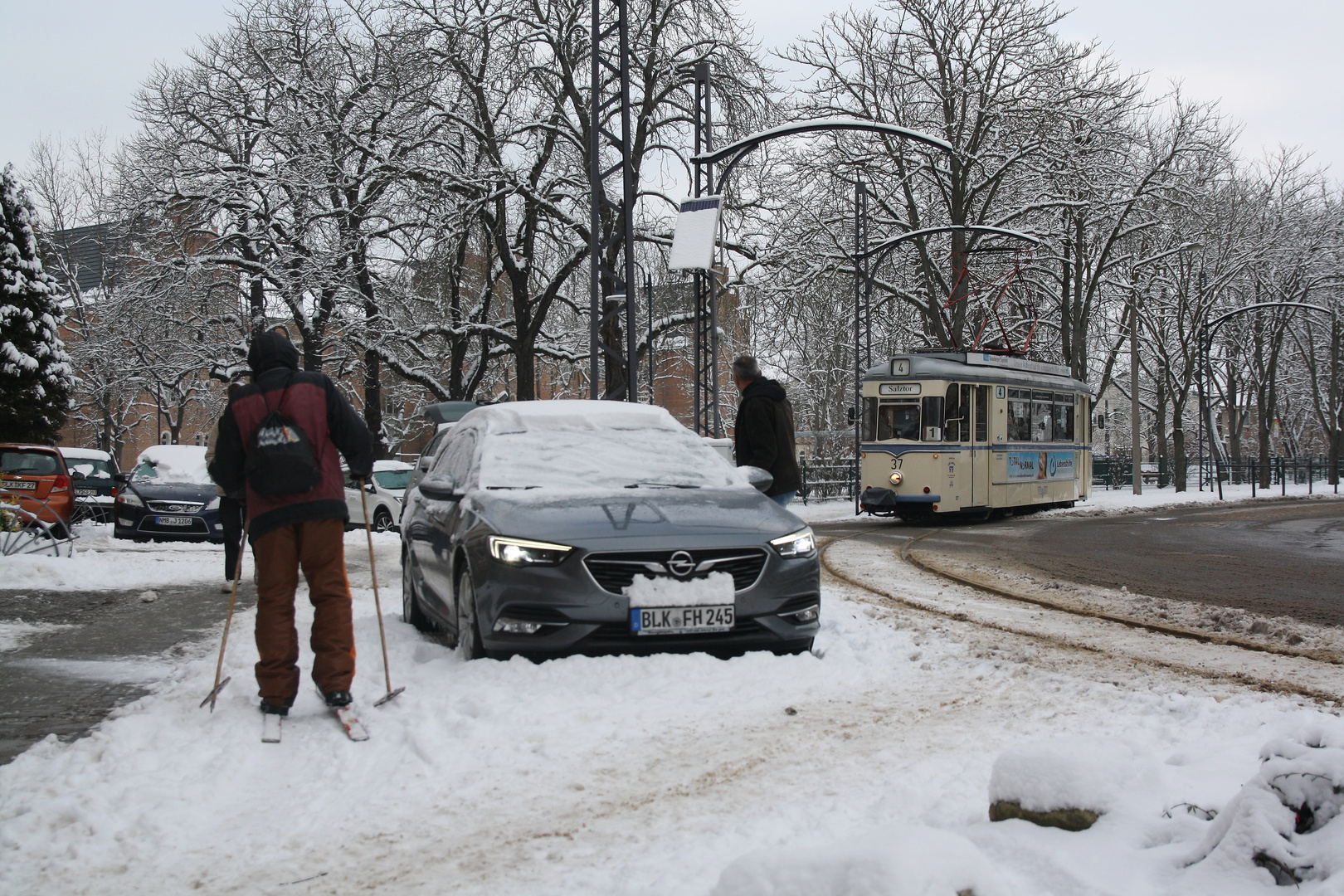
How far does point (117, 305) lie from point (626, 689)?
28931 mm

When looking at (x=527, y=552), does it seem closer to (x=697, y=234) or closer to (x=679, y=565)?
(x=679, y=565)

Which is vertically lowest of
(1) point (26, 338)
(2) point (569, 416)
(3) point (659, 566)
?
(3) point (659, 566)

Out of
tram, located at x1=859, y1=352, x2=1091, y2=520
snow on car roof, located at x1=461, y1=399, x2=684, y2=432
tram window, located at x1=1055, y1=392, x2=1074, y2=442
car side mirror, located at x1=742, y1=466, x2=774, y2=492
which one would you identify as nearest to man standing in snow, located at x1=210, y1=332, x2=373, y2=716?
snow on car roof, located at x1=461, y1=399, x2=684, y2=432

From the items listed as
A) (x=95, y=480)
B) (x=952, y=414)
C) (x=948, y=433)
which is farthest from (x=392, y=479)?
(x=952, y=414)

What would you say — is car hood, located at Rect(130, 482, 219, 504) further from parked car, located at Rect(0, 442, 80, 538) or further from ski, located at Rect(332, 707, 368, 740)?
ski, located at Rect(332, 707, 368, 740)

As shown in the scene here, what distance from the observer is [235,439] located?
543 cm

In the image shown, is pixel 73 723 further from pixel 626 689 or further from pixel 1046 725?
pixel 1046 725

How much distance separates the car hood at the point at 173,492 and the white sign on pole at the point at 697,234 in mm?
8351

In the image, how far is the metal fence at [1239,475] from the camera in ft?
150

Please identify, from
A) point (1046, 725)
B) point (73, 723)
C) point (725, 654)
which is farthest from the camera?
point (725, 654)

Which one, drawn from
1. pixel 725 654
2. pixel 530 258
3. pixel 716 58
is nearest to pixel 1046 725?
pixel 725 654

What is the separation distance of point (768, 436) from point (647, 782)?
536 cm

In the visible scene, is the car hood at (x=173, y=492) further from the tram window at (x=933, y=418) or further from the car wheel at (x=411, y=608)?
the tram window at (x=933, y=418)

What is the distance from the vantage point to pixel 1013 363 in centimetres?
2338
